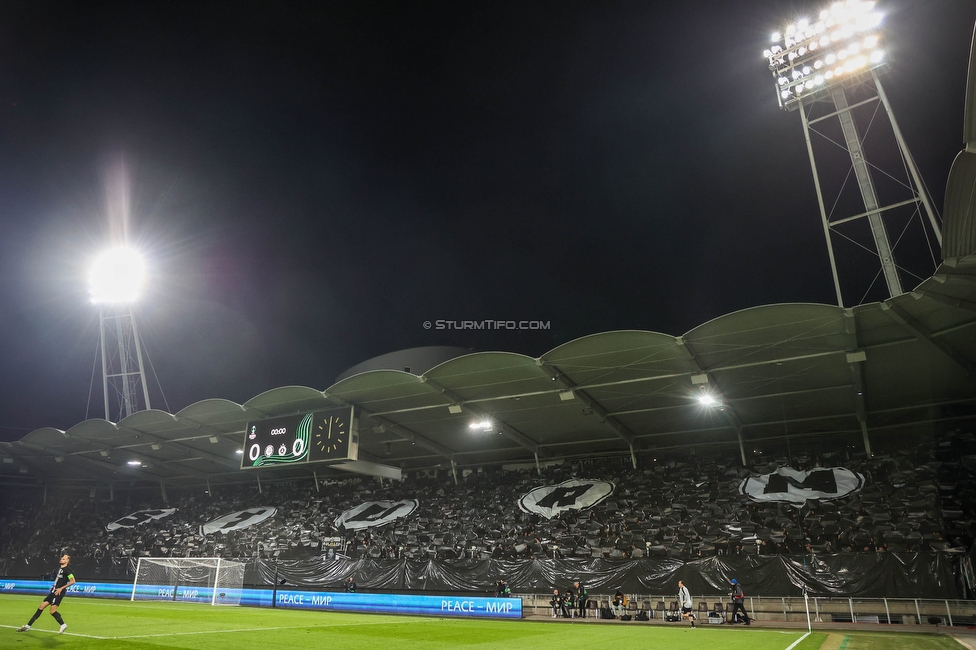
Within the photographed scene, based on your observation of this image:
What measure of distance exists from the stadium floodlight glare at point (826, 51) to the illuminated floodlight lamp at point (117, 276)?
3075cm

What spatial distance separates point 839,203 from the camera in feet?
73.3

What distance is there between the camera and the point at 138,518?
37719 mm

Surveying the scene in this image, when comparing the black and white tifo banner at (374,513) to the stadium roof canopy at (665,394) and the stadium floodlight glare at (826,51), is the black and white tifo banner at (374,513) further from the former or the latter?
the stadium floodlight glare at (826,51)

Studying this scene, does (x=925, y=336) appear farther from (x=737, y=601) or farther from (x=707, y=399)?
(x=737, y=601)

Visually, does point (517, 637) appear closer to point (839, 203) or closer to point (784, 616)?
point (784, 616)

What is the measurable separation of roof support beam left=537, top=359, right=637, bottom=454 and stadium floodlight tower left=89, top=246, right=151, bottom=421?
22068 mm

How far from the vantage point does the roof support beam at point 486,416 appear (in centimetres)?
2214

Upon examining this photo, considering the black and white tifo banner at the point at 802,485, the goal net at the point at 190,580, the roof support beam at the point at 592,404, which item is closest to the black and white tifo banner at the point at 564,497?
the roof support beam at the point at 592,404

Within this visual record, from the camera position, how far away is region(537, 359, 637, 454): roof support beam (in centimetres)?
2019

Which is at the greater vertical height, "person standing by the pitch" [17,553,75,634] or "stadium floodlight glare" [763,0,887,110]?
"stadium floodlight glare" [763,0,887,110]

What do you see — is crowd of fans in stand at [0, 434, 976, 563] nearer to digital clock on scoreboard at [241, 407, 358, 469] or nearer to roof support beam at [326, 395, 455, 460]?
roof support beam at [326, 395, 455, 460]

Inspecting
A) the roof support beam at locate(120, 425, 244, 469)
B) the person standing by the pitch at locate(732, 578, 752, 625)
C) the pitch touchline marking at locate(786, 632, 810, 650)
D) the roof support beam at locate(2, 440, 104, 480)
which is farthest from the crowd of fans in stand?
the pitch touchline marking at locate(786, 632, 810, 650)

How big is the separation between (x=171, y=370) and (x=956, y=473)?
4011 cm

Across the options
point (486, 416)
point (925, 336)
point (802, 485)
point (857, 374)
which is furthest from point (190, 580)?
point (925, 336)
